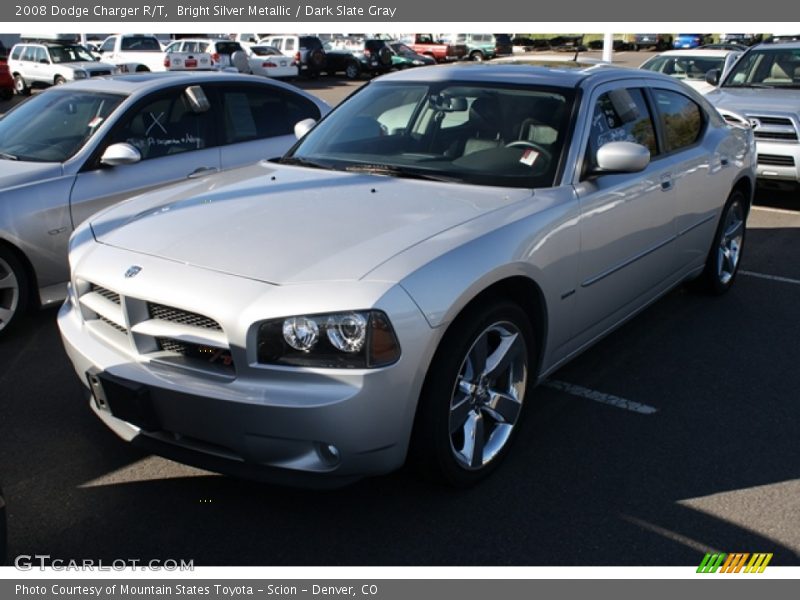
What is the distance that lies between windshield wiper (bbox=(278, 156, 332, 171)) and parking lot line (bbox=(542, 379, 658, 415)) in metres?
1.69

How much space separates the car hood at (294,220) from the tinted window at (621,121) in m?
0.70

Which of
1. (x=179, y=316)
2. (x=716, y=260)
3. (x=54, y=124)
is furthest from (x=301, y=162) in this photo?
(x=716, y=260)

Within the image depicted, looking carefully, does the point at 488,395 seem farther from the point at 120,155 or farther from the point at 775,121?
the point at 775,121

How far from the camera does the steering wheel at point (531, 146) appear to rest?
3.89 meters

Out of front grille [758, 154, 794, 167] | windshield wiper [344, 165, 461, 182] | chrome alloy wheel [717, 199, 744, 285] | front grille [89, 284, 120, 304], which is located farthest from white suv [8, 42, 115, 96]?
front grille [89, 284, 120, 304]

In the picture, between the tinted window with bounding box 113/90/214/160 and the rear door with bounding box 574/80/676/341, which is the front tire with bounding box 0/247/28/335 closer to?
the tinted window with bounding box 113/90/214/160

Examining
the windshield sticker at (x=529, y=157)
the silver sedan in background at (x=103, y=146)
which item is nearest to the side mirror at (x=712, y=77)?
the silver sedan in background at (x=103, y=146)

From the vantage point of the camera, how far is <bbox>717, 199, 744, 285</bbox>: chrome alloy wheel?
573cm

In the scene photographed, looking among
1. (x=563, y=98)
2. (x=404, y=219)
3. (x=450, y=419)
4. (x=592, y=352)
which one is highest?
(x=563, y=98)

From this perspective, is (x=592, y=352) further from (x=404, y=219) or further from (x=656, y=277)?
(x=404, y=219)

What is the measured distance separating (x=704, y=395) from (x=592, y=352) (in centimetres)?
76

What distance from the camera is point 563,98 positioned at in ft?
13.4

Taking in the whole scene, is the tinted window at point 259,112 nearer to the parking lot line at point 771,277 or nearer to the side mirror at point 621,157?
the side mirror at point 621,157
